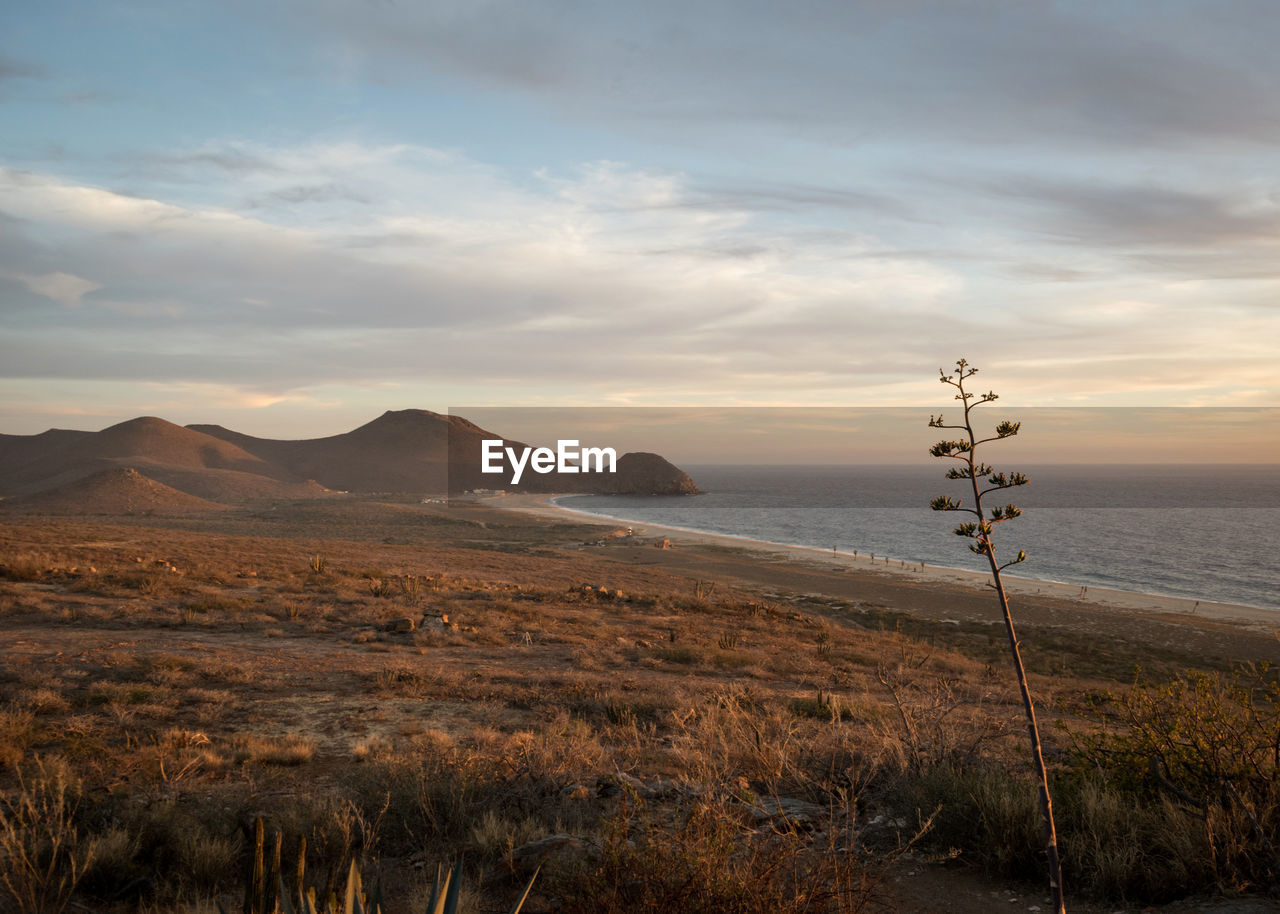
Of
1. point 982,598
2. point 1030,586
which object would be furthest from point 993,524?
point 1030,586

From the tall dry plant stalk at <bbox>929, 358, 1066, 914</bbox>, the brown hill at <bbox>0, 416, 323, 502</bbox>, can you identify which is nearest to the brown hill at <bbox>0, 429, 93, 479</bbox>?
the brown hill at <bbox>0, 416, 323, 502</bbox>

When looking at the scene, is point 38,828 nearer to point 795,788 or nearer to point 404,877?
point 404,877

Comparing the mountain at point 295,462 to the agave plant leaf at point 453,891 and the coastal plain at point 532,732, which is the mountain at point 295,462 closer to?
the coastal plain at point 532,732

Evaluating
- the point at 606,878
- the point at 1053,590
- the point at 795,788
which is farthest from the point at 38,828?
the point at 1053,590

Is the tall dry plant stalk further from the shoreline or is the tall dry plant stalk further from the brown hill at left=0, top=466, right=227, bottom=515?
the brown hill at left=0, top=466, right=227, bottom=515

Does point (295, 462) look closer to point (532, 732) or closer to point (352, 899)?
point (532, 732)

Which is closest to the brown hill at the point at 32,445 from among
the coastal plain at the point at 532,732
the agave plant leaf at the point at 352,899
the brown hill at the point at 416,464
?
the brown hill at the point at 416,464
